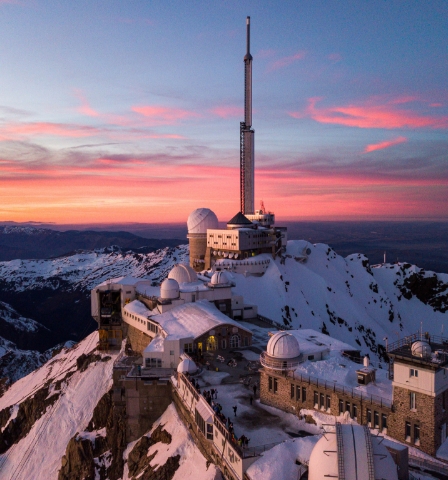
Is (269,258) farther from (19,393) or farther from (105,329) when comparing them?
(19,393)

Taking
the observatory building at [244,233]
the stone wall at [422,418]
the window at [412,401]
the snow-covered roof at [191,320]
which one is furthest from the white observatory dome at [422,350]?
the observatory building at [244,233]

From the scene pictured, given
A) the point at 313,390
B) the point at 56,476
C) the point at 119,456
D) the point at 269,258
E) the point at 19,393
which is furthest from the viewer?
the point at 269,258

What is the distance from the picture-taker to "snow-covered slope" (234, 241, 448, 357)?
79.4 meters

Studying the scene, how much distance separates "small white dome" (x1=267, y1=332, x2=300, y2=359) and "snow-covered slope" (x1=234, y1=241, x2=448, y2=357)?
37764 millimetres

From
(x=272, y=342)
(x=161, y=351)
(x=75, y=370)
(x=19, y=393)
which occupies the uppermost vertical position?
(x=272, y=342)

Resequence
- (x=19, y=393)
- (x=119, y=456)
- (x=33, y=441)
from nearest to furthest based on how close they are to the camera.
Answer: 1. (x=119, y=456)
2. (x=33, y=441)
3. (x=19, y=393)

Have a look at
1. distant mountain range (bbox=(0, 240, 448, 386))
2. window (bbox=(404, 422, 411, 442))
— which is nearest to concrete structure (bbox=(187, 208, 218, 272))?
distant mountain range (bbox=(0, 240, 448, 386))

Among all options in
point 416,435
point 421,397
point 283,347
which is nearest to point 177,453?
point 283,347

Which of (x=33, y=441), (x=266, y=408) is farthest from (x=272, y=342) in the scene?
(x=33, y=441)

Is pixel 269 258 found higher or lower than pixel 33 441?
higher

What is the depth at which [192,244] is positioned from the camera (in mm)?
101562

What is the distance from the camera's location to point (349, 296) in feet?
322

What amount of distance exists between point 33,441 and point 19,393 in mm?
27668

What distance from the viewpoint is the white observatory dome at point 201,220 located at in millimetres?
100625
